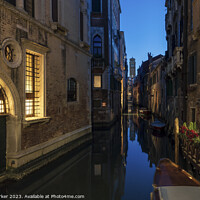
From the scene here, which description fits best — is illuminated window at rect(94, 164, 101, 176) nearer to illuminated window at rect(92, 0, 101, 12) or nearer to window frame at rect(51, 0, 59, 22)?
window frame at rect(51, 0, 59, 22)

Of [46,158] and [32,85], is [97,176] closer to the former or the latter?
[46,158]

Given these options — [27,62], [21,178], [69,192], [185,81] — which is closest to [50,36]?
[27,62]

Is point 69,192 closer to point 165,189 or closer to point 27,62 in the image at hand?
point 165,189

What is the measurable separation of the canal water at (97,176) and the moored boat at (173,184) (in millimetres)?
1148

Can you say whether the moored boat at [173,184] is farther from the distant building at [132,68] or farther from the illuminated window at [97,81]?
the distant building at [132,68]

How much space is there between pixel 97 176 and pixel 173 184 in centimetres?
388

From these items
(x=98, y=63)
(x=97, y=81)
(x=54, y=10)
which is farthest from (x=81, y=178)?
(x=98, y=63)

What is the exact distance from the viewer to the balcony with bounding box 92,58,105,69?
831 inches

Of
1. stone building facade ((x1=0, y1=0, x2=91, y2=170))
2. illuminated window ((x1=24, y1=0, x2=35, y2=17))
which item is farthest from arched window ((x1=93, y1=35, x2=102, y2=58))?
illuminated window ((x1=24, y1=0, x2=35, y2=17))

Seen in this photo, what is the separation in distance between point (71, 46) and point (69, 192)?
29.9 feet

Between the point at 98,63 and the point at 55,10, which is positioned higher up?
the point at 55,10

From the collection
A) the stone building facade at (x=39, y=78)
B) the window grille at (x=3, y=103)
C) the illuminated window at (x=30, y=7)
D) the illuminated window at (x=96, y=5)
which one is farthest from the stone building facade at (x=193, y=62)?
the illuminated window at (x=96, y=5)

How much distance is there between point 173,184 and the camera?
552 cm

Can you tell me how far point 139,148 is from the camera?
1384cm
